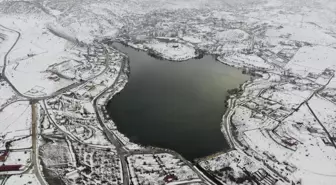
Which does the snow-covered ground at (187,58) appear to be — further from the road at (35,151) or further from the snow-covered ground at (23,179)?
the road at (35,151)

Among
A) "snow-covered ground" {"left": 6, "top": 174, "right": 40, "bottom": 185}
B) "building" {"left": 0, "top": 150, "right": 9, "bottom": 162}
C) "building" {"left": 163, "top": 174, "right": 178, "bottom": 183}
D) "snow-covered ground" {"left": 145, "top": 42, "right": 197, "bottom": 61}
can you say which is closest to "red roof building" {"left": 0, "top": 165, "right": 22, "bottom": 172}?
"snow-covered ground" {"left": 6, "top": 174, "right": 40, "bottom": 185}

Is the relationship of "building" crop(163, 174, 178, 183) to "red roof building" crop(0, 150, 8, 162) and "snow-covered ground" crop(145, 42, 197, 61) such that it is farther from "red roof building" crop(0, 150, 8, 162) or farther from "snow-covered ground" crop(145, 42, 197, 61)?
"snow-covered ground" crop(145, 42, 197, 61)

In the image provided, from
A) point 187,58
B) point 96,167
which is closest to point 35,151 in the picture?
point 96,167

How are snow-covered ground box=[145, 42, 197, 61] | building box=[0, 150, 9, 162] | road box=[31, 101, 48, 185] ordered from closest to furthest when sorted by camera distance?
road box=[31, 101, 48, 185], building box=[0, 150, 9, 162], snow-covered ground box=[145, 42, 197, 61]

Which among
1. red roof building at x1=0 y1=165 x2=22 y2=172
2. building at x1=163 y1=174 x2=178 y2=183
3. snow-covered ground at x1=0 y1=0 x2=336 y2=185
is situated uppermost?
snow-covered ground at x1=0 y1=0 x2=336 y2=185

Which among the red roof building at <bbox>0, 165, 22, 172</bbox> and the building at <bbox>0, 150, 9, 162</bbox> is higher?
the building at <bbox>0, 150, 9, 162</bbox>

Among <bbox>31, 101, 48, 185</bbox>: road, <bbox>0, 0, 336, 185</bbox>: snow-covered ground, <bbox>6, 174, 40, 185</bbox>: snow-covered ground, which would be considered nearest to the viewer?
<bbox>6, 174, 40, 185</bbox>: snow-covered ground

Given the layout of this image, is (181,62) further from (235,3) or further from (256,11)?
(235,3)

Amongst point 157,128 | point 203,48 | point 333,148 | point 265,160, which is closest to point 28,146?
point 157,128
